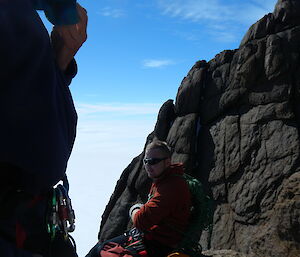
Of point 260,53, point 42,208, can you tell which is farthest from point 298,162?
point 42,208

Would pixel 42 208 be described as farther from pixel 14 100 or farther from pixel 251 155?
pixel 251 155

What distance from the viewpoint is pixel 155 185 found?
6531 millimetres

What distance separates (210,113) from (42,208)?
22651 mm

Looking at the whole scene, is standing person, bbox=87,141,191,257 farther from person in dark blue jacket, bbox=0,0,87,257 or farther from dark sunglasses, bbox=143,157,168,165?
person in dark blue jacket, bbox=0,0,87,257

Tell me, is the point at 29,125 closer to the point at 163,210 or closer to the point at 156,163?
the point at 163,210

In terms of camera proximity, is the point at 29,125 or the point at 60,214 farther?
the point at 60,214

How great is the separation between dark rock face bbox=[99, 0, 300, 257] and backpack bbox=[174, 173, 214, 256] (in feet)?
29.0

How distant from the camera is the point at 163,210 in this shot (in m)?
6.13

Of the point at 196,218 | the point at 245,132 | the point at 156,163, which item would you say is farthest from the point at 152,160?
the point at 245,132

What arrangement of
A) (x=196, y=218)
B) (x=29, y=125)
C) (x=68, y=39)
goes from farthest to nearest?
(x=196, y=218) < (x=68, y=39) < (x=29, y=125)

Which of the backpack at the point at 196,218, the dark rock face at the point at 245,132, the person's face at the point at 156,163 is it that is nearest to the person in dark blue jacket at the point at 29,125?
the person's face at the point at 156,163

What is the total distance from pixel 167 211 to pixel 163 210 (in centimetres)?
7

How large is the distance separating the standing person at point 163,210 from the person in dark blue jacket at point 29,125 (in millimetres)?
4233

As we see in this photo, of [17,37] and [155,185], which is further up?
[17,37]
